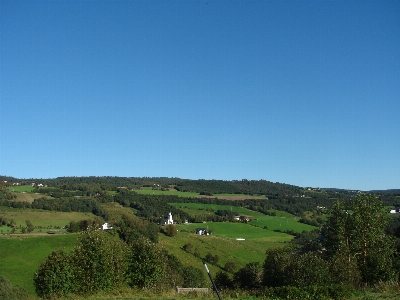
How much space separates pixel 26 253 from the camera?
7275 centimetres

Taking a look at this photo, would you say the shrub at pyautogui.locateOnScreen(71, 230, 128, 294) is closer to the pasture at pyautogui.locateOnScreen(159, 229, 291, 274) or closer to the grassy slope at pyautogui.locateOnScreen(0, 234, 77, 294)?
the grassy slope at pyautogui.locateOnScreen(0, 234, 77, 294)

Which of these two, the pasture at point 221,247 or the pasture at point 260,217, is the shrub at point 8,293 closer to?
the pasture at point 221,247

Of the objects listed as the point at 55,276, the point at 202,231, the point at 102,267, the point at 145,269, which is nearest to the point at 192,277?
the point at 145,269

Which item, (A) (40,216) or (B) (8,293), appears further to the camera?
(A) (40,216)

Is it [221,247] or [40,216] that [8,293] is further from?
[40,216]

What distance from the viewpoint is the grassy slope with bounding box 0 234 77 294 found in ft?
198

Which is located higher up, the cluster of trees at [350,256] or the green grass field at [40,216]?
the cluster of trees at [350,256]

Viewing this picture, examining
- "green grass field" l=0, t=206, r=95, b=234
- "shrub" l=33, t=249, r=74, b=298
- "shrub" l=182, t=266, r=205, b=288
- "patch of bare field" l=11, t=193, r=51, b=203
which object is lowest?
"shrub" l=182, t=266, r=205, b=288

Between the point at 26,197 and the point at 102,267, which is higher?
the point at 26,197

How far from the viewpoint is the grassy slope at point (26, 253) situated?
6037 cm

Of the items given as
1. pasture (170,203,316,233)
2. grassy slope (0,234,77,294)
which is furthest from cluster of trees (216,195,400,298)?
pasture (170,203,316,233)

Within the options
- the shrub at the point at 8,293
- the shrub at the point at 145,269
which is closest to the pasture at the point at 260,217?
the shrub at the point at 8,293

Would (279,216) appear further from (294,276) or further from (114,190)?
(294,276)

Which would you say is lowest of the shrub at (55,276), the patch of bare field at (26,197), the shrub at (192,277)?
the shrub at (192,277)
